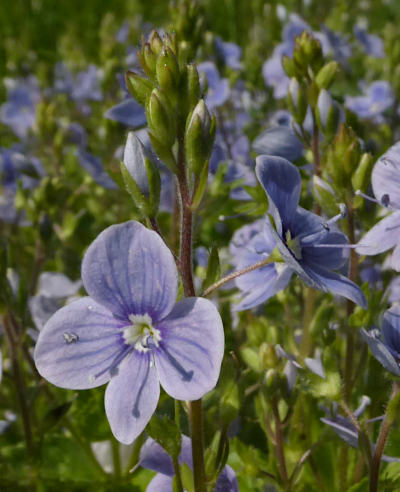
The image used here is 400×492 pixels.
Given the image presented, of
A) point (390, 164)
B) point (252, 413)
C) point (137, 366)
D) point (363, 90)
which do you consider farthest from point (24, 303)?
point (363, 90)

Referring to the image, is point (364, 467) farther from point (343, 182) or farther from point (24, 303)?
point (24, 303)

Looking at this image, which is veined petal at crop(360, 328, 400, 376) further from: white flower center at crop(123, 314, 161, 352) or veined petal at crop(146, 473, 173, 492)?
veined petal at crop(146, 473, 173, 492)

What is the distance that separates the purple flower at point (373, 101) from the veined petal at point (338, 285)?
138cm

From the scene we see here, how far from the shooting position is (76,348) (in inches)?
29.5

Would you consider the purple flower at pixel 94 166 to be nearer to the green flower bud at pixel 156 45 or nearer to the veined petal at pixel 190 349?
the green flower bud at pixel 156 45

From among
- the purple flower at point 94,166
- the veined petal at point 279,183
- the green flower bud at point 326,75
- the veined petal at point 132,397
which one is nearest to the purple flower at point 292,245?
the veined petal at point 279,183

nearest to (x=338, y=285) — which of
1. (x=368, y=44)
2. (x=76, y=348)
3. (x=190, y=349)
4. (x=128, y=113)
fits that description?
(x=190, y=349)

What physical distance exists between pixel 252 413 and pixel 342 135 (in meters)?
0.61

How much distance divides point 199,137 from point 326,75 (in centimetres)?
48

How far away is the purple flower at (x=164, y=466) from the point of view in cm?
91

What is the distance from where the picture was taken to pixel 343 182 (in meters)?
0.97

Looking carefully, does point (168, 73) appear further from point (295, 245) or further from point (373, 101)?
point (373, 101)

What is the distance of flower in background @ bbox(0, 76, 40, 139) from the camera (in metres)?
2.78

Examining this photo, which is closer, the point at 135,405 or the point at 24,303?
the point at 135,405
